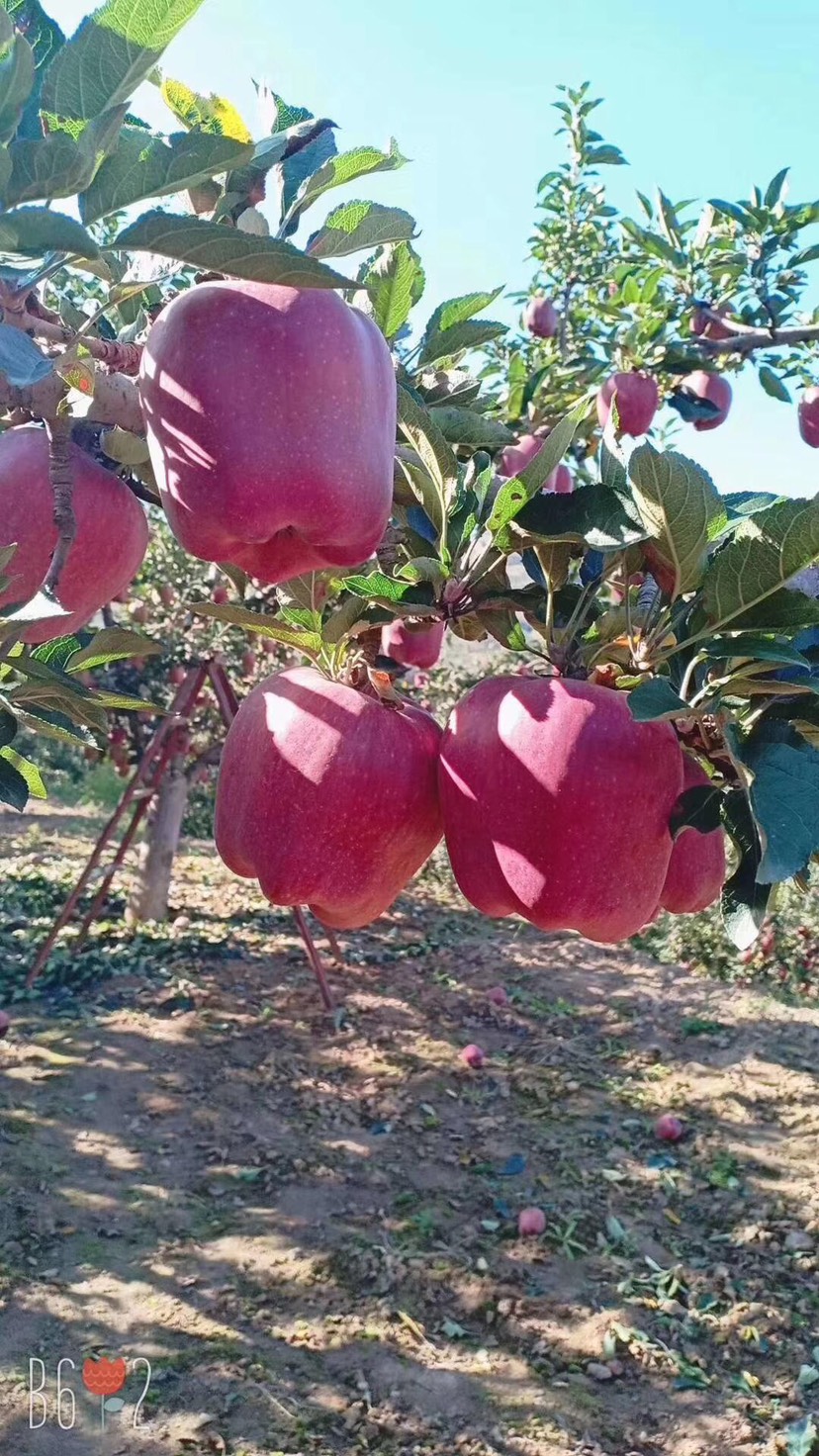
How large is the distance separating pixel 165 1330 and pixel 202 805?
5904 millimetres

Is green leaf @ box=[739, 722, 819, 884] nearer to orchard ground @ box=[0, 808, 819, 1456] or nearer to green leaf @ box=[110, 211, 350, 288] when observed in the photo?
green leaf @ box=[110, 211, 350, 288]

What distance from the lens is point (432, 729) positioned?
1173 millimetres

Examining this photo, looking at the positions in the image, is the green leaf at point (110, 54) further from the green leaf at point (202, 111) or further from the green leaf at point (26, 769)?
the green leaf at point (26, 769)

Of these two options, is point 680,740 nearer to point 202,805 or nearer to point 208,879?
point 208,879

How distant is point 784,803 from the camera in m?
0.81

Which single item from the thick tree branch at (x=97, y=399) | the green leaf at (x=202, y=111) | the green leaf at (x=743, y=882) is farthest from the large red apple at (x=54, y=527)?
the green leaf at (x=743, y=882)

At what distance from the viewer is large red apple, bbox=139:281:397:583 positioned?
2.91 ft

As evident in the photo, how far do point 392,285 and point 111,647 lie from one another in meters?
0.54

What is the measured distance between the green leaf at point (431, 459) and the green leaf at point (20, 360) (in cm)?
47

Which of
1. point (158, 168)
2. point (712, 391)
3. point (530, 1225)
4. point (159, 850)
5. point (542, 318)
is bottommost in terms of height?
point (530, 1225)

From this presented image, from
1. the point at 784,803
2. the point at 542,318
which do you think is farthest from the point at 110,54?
the point at 542,318

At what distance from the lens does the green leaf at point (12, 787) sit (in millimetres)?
1161

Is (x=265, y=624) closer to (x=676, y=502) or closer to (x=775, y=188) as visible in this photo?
(x=676, y=502)

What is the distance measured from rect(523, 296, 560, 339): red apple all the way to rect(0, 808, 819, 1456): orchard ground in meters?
3.16
